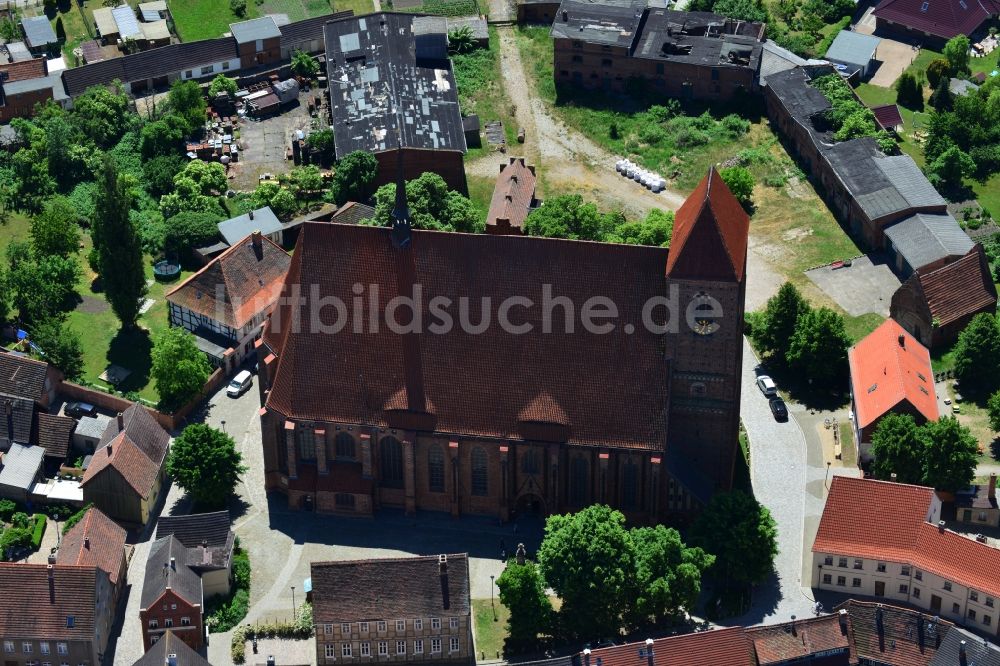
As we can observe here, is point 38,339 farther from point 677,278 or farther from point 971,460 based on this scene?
point 971,460

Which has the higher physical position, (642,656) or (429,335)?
(429,335)

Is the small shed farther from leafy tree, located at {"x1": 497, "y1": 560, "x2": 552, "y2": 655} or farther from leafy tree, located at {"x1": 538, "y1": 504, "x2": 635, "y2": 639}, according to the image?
leafy tree, located at {"x1": 538, "y1": 504, "x2": 635, "y2": 639}

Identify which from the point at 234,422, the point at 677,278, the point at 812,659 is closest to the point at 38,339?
the point at 234,422

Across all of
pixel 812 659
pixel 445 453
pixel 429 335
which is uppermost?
pixel 429 335

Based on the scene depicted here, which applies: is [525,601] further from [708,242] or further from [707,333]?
[708,242]

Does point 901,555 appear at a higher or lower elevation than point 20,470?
lower

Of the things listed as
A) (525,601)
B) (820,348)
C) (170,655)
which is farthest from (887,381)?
(170,655)

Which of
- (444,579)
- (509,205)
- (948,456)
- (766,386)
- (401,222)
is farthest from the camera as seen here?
(509,205)
